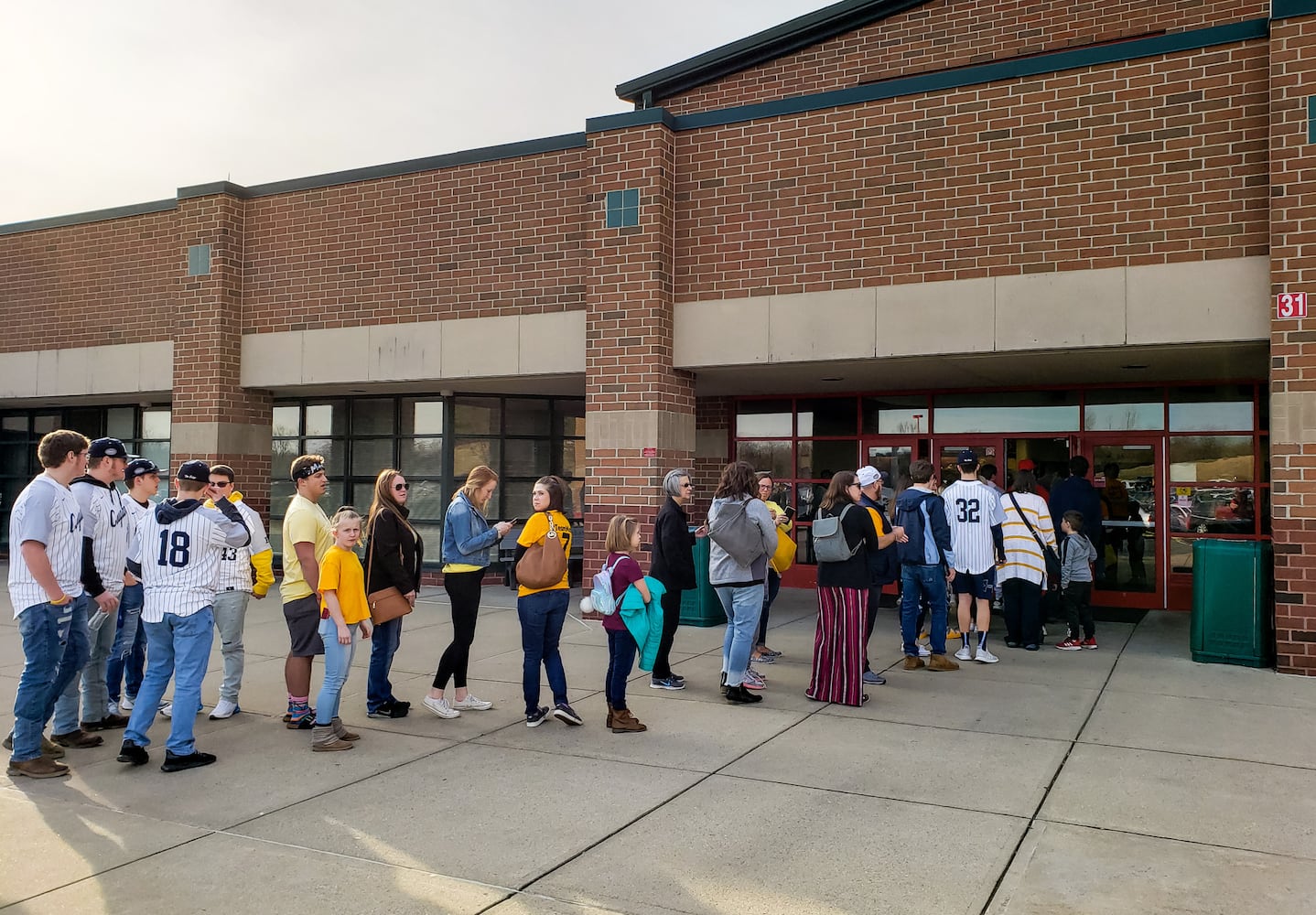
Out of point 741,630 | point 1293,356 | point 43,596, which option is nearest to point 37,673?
point 43,596

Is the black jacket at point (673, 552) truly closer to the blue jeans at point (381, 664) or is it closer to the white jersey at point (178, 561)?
the blue jeans at point (381, 664)

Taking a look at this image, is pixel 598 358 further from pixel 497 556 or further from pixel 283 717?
pixel 283 717

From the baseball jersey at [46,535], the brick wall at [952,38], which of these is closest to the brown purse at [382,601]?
the baseball jersey at [46,535]

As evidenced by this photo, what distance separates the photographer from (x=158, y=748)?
6.37m

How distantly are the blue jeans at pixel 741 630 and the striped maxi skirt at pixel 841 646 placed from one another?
1.66 feet

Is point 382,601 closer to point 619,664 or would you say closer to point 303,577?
point 303,577

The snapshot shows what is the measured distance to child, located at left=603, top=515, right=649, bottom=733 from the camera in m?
6.68

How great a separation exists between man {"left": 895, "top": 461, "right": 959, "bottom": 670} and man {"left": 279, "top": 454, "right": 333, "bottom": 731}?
498 cm

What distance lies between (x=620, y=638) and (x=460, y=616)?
122cm

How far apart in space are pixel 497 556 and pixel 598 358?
4561 mm

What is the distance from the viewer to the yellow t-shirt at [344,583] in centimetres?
643

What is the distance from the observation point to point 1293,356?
8781 mm

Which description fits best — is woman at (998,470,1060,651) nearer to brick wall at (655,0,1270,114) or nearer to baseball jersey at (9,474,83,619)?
brick wall at (655,0,1270,114)

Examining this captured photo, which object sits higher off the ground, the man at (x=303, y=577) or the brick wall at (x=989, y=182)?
the brick wall at (x=989, y=182)
